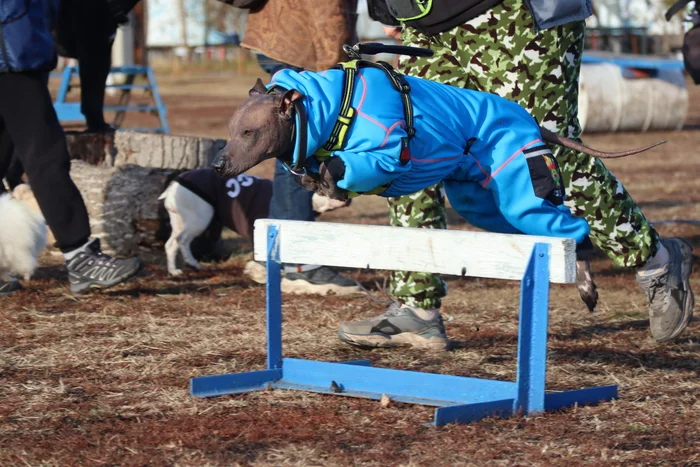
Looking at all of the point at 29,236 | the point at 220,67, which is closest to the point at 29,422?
the point at 29,236

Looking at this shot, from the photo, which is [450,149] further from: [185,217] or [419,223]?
[185,217]

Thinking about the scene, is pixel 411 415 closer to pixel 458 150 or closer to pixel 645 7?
pixel 458 150

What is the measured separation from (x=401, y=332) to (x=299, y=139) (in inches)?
52.3

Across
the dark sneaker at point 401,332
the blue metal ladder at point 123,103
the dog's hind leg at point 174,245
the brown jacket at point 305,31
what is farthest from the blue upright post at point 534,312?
the blue metal ladder at point 123,103

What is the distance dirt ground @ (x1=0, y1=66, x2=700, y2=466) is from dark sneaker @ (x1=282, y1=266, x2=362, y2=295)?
0.11m

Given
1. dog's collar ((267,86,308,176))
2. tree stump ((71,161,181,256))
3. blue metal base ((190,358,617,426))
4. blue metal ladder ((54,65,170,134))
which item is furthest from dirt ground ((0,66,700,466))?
blue metal ladder ((54,65,170,134))

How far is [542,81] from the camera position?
12.6 ft

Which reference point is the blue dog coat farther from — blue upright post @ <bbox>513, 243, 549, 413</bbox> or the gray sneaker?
the gray sneaker

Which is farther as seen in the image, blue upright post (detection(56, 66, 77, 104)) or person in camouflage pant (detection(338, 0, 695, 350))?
blue upright post (detection(56, 66, 77, 104))

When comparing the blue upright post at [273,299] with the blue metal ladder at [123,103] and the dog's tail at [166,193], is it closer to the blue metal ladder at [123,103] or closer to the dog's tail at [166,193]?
the dog's tail at [166,193]

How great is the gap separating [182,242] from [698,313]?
3.08m

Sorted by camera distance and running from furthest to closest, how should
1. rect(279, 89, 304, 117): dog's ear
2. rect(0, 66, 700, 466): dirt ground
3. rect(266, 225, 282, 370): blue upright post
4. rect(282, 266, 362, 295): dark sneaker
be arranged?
1. rect(282, 266, 362, 295): dark sneaker
2. rect(266, 225, 282, 370): blue upright post
3. rect(279, 89, 304, 117): dog's ear
4. rect(0, 66, 700, 466): dirt ground

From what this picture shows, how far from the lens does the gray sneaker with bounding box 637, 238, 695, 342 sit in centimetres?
416

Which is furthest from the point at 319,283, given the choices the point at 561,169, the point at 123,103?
the point at 123,103
